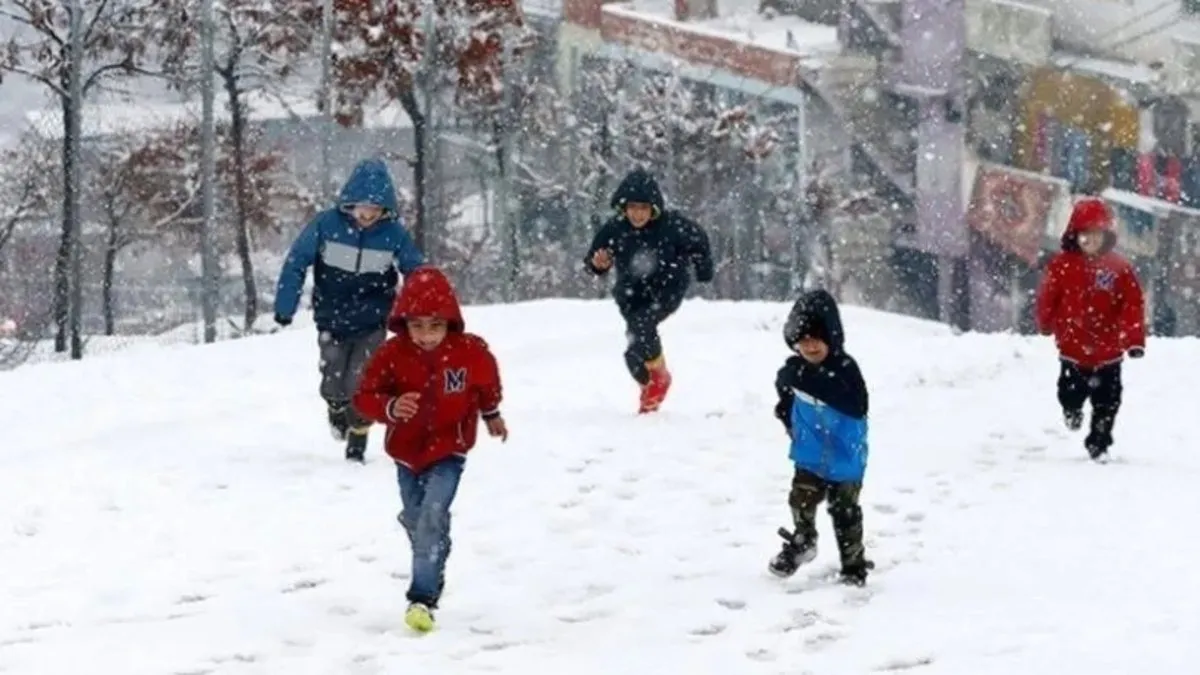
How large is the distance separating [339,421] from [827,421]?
4.31 metres

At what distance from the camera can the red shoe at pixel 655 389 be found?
40.9 feet

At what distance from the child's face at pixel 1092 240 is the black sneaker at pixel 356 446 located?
4.41 metres

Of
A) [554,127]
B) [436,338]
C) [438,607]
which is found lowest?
[438,607]

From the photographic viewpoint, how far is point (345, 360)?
10469mm

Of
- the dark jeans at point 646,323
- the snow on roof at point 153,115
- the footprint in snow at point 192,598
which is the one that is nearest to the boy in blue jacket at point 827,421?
the footprint in snow at point 192,598

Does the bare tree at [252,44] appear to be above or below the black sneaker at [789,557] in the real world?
above

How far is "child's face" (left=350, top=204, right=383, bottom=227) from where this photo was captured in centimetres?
976

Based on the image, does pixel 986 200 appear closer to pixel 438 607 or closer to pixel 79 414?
pixel 79 414

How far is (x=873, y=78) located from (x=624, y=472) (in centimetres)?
4463

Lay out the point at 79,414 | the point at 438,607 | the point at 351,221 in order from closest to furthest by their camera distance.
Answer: the point at 438,607 → the point at 351,221 → the point at 79,414

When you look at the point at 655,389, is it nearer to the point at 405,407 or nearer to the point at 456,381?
the point at 456,381

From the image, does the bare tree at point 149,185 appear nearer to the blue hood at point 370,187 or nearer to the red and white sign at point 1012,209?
the red and white sign at point 1012,209

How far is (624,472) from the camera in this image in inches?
412

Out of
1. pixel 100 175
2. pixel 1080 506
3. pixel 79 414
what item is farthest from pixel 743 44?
pixel 1080 506
